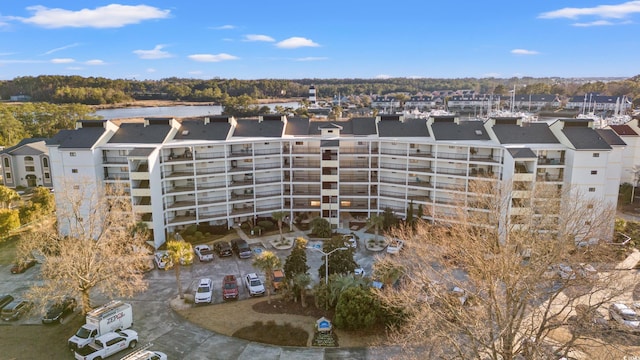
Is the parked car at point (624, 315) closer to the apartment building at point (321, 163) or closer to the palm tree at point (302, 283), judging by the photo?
the apartment building at point (321, 163)

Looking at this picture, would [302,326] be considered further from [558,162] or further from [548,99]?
[548,99]

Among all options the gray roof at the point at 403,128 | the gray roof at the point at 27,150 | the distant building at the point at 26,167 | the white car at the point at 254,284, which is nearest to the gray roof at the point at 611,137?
the gray roof at the point at 403,128

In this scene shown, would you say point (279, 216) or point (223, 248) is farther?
point (279, 216)

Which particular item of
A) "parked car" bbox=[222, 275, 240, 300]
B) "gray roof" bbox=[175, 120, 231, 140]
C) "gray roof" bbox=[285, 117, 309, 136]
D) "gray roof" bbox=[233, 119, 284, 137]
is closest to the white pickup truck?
"parked car" bbox=[222, 275, 240, 300]

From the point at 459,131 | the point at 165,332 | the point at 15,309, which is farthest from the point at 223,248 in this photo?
the point at 459,131

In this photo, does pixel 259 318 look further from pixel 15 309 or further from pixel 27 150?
pixel 27 150

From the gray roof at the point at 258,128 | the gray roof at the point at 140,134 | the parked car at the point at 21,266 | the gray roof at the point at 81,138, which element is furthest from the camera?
the gray roof at the point at 258,128
